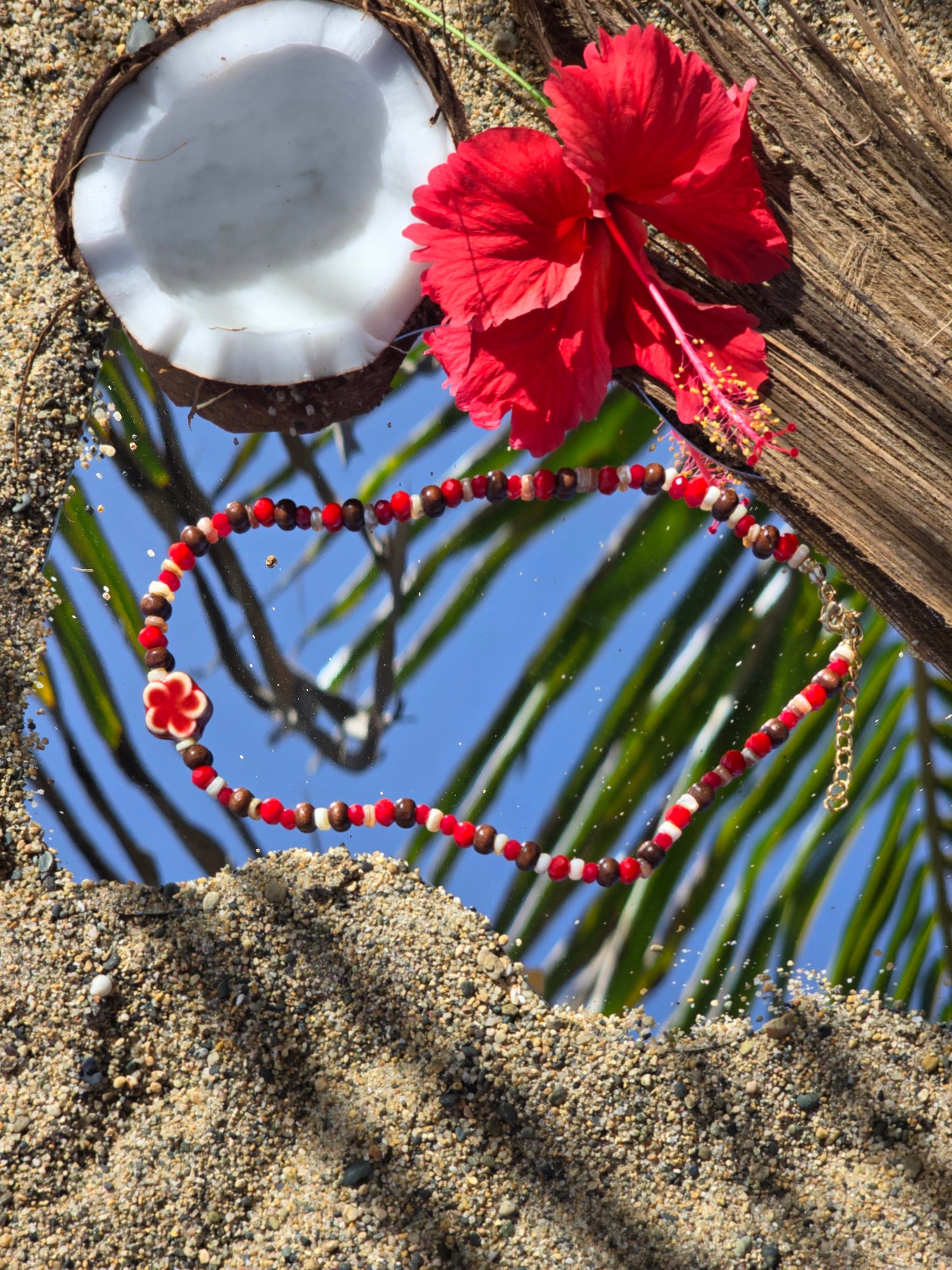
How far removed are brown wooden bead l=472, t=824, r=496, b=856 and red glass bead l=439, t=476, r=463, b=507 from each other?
0.30 m

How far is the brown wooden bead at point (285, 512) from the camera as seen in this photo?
881 mm

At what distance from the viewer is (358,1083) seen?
840 millimetres

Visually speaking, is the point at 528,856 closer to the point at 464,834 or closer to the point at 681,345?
the point at 464,834

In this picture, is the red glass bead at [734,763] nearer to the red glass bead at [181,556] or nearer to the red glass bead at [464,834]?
the red glass bead at [464,834]

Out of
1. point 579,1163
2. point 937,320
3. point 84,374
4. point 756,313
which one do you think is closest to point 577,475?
point 756,313

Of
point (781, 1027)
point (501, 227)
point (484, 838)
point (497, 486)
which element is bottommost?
point (781, 1027)

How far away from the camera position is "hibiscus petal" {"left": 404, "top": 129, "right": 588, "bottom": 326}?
66cm

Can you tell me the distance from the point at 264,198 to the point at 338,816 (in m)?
0.56

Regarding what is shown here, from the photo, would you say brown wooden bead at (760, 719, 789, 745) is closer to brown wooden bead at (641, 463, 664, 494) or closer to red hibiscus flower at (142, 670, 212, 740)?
brown wooden bead at (641, 463, 664, 494)

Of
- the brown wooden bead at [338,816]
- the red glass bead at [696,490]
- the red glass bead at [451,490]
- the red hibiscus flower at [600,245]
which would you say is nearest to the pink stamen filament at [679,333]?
the red hibiscus flower at [600,245]

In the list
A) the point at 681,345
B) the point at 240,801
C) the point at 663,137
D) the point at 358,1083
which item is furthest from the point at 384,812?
the point at 663,137

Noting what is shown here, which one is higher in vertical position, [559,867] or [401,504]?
[401,504]

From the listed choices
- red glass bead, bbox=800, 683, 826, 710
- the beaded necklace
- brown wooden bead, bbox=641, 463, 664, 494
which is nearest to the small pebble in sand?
the beaded necklace

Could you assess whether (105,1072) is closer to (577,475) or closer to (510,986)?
(510,986)
